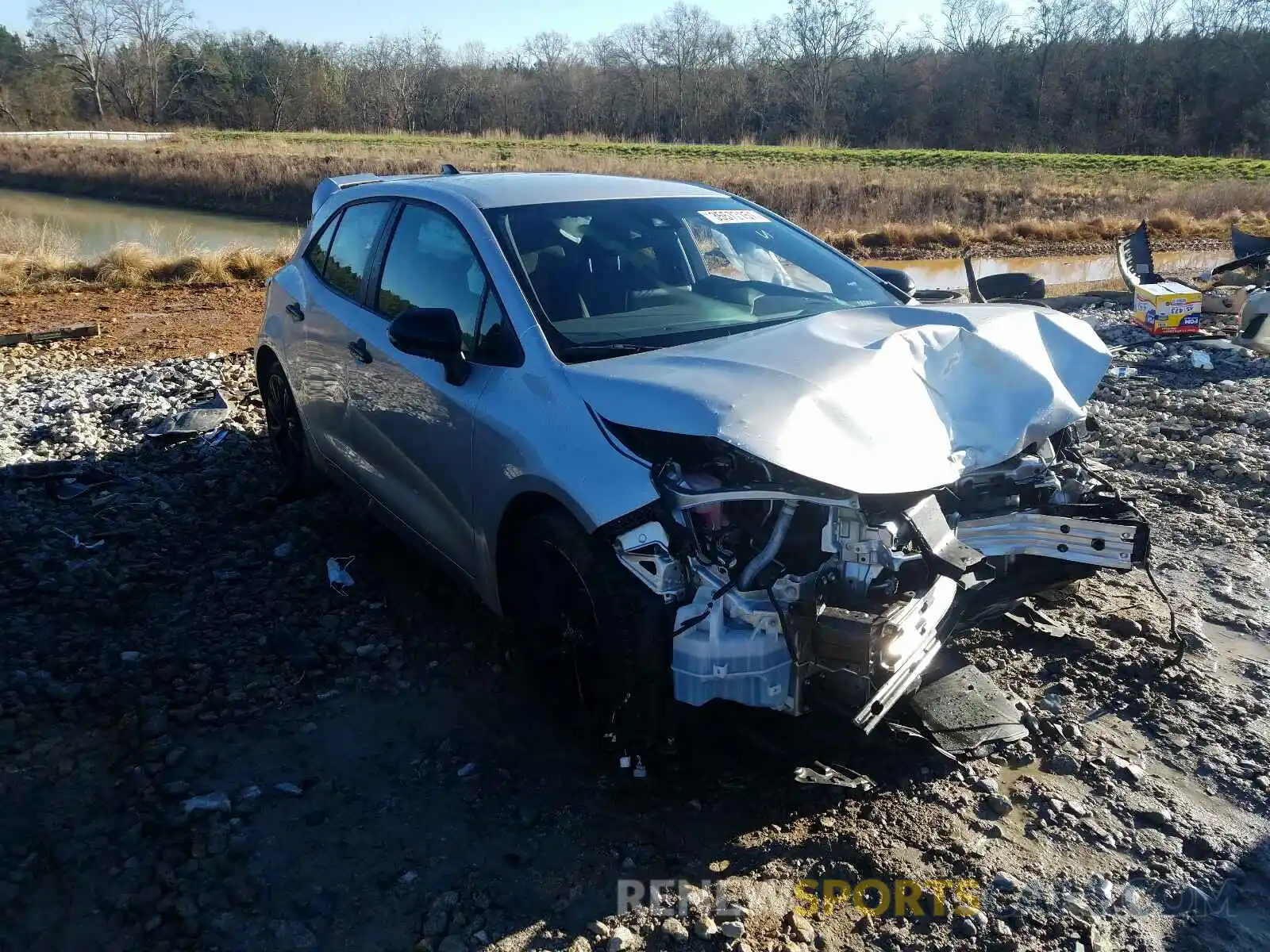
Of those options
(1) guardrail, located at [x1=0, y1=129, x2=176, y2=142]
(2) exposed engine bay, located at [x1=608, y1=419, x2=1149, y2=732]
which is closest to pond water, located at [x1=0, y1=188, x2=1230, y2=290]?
(2) exposed engine bay, located at [x1=608, y1=419, x2=1149, y2=732]

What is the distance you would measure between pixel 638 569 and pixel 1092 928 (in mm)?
1588

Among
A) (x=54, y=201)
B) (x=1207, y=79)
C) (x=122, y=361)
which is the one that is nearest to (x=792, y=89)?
(x=1207, y=79)

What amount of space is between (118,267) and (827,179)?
64.7 ft

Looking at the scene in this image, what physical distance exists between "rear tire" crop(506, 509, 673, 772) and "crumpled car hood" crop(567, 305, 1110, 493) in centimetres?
47

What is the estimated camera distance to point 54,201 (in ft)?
115

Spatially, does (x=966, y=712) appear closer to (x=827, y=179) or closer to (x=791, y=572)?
(x=791, y=572)

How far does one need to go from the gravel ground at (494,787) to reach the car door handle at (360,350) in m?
1.09

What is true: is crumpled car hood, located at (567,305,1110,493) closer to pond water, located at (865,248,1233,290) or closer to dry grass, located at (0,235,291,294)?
dry grass, located at (0,235,291,294)

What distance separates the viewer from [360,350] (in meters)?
4.53

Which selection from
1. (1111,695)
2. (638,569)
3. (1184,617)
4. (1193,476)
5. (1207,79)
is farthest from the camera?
(1207,79)

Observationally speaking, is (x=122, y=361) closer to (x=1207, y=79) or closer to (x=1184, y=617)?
(x=1184, y=617)

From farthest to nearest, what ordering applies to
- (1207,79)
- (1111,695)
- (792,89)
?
1. (792,89)
2. (1207,79)
3. (1111,695)

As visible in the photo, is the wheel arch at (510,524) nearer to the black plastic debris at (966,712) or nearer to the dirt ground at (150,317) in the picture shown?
the black plastic debris at (966,712)

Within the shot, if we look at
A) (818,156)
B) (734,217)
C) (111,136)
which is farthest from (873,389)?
(111,136)
